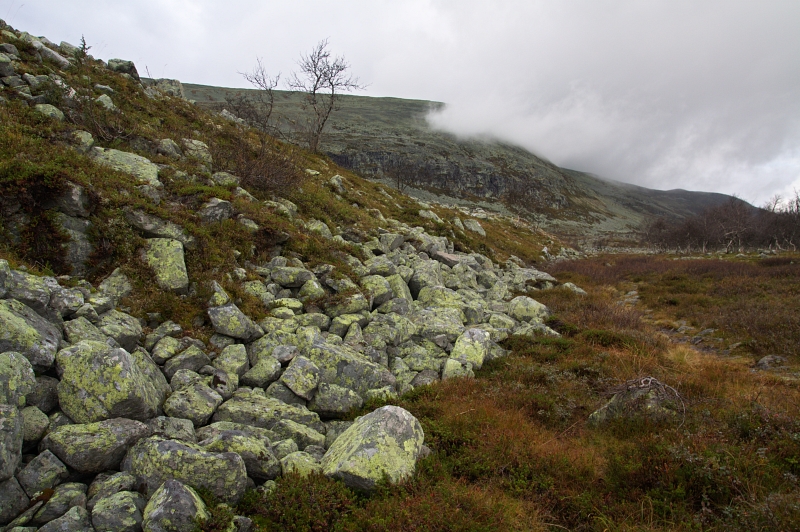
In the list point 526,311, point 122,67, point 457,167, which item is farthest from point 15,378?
point 457,167

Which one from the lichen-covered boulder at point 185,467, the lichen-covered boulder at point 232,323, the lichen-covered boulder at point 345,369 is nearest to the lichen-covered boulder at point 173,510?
the lichen-covered boulder at point 185,467

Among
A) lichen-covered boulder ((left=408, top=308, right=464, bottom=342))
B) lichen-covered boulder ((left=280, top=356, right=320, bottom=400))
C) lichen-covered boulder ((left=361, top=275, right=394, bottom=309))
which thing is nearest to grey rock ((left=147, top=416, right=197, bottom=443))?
lichen-covered boulder ((left=280, top=356, right=320, bottom=400))

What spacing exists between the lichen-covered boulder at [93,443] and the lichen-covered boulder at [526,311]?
12.3 m

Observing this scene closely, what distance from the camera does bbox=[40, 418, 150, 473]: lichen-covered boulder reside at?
3.97 m

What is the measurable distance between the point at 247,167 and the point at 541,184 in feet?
579

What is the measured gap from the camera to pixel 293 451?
5340mm

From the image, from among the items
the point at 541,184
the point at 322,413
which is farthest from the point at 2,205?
the point at 541,184

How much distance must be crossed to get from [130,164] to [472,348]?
11.1 meters

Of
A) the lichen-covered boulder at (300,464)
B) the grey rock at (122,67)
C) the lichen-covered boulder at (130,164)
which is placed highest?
the grey rock at (122,67)

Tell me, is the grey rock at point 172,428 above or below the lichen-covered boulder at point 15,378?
below

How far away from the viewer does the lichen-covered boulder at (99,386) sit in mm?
4508

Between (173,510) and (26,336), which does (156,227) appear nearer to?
(26,336)

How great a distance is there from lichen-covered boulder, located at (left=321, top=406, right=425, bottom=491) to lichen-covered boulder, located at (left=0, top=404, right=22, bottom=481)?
3.16 m

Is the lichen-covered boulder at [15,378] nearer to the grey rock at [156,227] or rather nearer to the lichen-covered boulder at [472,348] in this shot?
the grey rock at [156,227]
